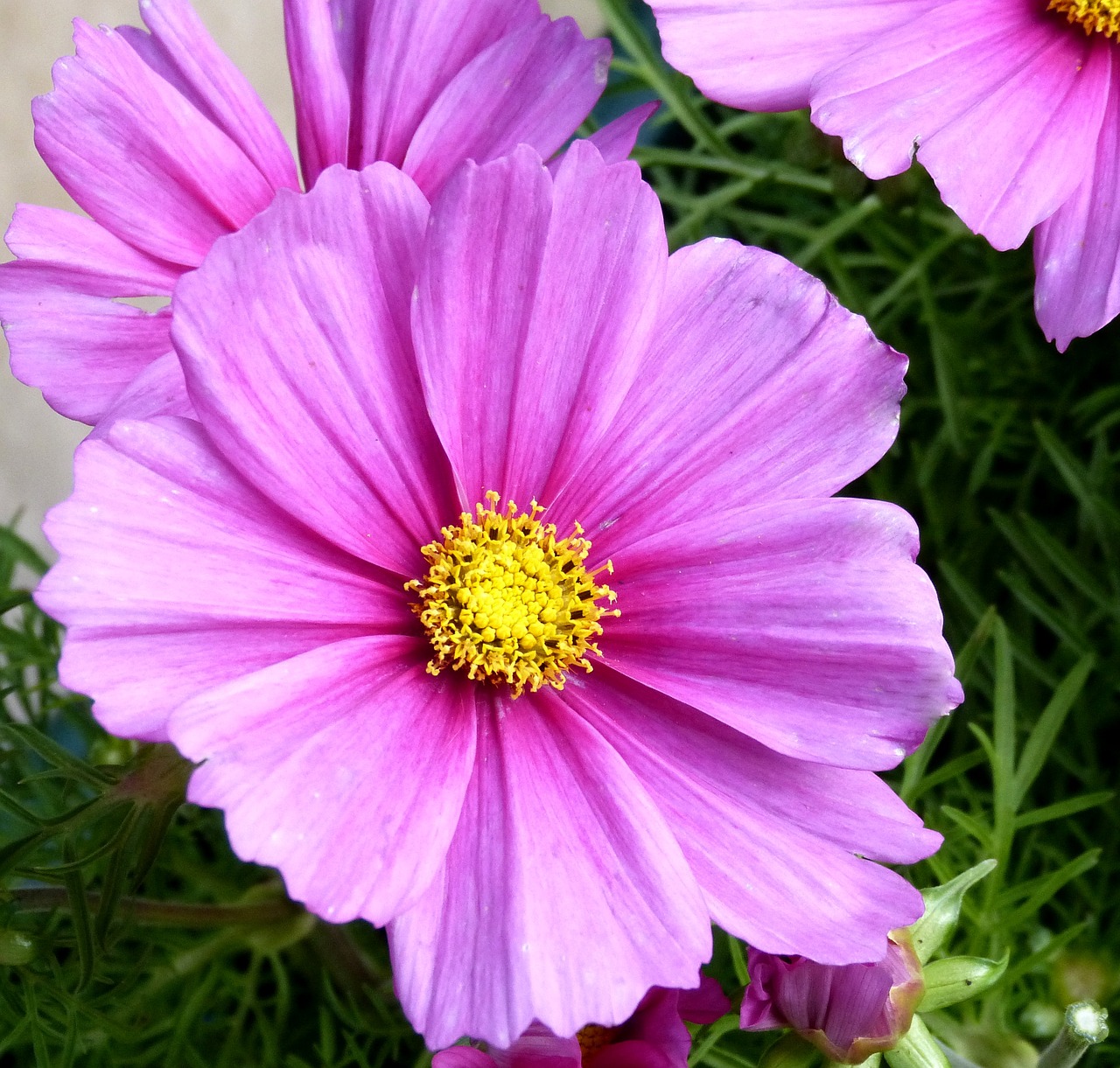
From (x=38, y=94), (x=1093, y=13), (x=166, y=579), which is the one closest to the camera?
(x=166, y=579)

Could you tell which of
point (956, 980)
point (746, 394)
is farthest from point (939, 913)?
point (746, 394)

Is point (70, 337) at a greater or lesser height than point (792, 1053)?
greater

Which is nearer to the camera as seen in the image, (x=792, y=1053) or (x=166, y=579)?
(x=166, y=579)

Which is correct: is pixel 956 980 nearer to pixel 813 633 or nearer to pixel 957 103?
pixel 813 633

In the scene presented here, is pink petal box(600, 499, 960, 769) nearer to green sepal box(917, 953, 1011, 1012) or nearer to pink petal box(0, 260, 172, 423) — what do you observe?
green sepal box(917, 953, 1011, 1012)

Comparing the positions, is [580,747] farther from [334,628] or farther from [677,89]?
[677,89]

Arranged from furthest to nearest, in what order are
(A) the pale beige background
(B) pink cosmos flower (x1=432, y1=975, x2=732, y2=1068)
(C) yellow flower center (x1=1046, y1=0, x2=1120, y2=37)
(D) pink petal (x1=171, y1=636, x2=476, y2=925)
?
(A) the pale beige background → (C) yellow flower center (x1=1046, y1=0, x2=1120, y2=37) → (B) pink cosmos flower (x1=432, y1=975, x2=732, y2=1068) → (D) pink petal (x1=171, y1=636, x2=476, y2=925)

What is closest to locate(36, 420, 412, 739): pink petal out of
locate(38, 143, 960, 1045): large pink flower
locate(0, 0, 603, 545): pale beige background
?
locate(38, 143, 960, 1045): large pink flower

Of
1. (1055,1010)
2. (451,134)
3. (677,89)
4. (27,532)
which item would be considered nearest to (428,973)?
(451,134)
